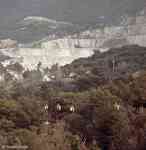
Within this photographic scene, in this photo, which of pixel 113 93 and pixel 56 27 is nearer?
pixel 113 93

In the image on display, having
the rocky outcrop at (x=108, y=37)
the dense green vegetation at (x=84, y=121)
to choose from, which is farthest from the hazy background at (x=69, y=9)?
the dense green vegetation at (x=84, y=121)

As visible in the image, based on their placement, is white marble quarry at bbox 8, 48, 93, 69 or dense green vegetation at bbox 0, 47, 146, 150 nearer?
dense green vegetation at bbox 0, 47, 146, 150

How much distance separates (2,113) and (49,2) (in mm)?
66734

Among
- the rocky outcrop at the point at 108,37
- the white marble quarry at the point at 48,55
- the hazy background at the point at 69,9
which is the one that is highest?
the hazy background at the point at 69,9

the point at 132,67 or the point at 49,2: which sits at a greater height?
the point at 49,2

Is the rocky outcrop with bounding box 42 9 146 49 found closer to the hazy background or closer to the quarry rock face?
the quarry rock face

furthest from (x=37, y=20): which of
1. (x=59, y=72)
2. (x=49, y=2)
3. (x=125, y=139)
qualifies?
(x=125, y=139)

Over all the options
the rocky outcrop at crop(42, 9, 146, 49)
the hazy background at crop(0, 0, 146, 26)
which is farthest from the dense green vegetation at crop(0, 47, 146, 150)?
the hazy background at crop(0, 0, 146, 26)

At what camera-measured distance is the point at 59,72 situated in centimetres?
3731

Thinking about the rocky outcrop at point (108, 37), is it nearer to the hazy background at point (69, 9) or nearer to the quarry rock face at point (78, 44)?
the quarry rock face at point (78, 44)

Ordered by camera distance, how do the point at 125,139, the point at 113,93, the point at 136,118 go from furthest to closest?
the point at 113,93
the point at 136,118
the point at 125,139

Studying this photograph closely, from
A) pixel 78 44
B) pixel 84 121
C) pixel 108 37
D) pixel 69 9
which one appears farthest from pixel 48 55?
pixel 69 9

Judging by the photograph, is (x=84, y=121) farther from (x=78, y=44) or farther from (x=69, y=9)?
(x=69, y=9)

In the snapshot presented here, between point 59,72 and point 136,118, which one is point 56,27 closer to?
point 59,72
